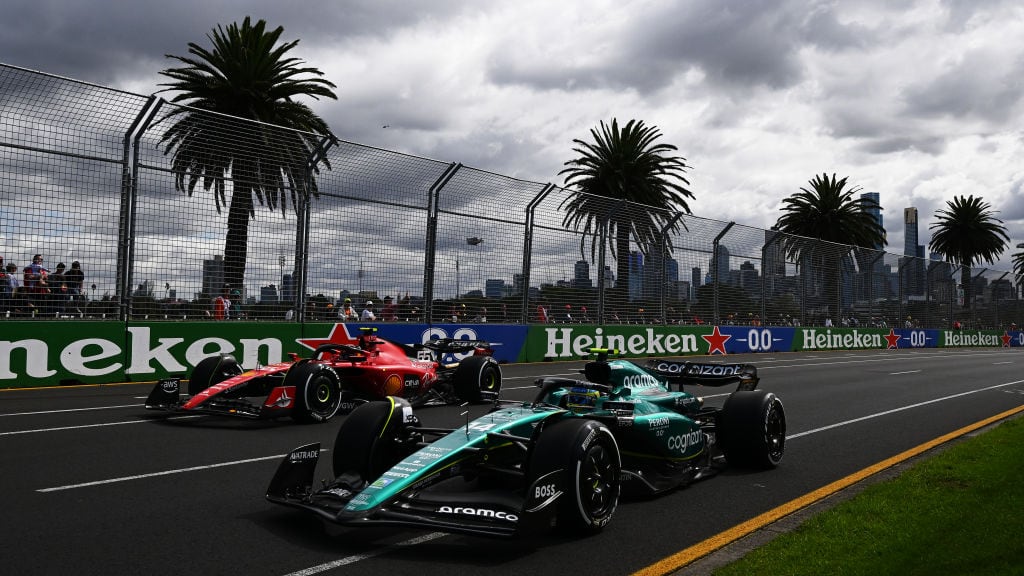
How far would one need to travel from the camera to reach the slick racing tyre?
5.23m

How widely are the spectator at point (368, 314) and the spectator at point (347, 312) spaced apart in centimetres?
19

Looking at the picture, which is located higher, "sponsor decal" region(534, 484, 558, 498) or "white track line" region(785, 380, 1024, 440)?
"sponsor decal" region(534, 484, 558, 498)

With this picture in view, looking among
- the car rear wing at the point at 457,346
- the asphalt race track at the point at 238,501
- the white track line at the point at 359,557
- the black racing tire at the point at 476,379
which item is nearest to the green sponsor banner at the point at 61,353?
the asphalt race track at the point at 238,501

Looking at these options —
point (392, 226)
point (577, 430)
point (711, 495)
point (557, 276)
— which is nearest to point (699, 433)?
point (711, 495)

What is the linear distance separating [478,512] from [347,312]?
11.8m

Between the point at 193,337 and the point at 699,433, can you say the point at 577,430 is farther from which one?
the point at 193,337

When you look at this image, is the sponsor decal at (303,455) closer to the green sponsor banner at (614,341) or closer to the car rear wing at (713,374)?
the car rear wing at (713,374)

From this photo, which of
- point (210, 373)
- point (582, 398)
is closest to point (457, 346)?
point (210, 373)

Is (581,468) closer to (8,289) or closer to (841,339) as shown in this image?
(8,289)

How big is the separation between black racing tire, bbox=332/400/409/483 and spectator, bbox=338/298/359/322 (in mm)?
10412

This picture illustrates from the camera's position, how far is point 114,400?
35.4 feet

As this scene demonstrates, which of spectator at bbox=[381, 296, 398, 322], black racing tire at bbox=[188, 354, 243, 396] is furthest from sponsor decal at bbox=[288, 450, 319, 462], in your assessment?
spectator at bbox=[381, 296, 398, 322]

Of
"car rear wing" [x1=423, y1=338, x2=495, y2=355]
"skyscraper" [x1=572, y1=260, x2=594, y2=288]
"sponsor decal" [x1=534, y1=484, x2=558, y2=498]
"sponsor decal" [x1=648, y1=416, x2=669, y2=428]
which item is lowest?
"sponsor decal" [x1=534, y1=484, x2=558, y2=498]

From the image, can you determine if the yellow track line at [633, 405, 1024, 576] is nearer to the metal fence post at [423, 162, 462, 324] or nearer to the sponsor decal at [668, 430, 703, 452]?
the sponsor decal at [668, 430, 703, 452]
